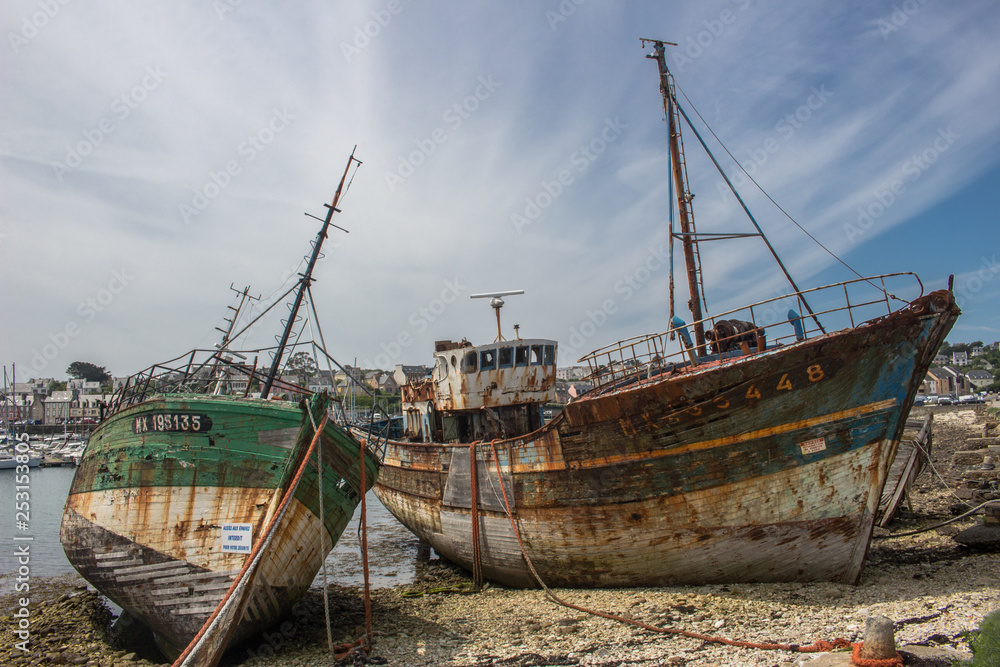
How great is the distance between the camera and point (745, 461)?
8.85 m

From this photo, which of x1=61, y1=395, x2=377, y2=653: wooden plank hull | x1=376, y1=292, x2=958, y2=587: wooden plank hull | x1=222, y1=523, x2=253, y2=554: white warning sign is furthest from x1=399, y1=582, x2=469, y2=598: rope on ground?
x1=222, y1=523, x2=253, y2=554: white warning sign

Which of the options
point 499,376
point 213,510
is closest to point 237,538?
point 213,510

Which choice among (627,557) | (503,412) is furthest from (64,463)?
(627,557)

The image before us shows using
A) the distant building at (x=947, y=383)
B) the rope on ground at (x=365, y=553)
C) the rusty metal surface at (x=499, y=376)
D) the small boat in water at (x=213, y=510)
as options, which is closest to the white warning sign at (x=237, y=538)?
the small boat in water at (x=213, y=510)

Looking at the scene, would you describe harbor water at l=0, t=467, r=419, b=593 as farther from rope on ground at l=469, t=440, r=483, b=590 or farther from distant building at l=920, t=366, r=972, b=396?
distant building at l=920, t=366, r=972, b=396

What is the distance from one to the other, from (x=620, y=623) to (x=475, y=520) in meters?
4.28

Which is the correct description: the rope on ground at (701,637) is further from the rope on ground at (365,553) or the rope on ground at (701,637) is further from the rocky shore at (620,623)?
the rope on ground at (365,553)

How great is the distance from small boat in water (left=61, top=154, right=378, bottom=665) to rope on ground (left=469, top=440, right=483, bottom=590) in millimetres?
3543

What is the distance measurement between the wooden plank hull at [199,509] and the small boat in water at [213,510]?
0.02m

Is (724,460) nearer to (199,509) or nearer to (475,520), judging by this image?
(475,520)

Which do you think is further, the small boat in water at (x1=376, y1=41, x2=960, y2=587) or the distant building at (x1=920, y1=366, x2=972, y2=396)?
the distant building at (x1=920, y1=366, x2=972, y2=396)

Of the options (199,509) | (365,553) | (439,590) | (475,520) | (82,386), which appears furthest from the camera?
(82,386)

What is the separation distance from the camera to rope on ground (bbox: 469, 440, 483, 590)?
39.5ft

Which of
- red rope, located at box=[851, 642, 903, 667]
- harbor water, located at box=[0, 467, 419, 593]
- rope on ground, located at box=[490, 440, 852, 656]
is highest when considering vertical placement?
harbor water, located at box=[0, 467, 419, 593]
